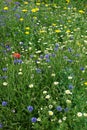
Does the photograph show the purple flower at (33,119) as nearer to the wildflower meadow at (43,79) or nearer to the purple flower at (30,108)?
the wildflower meadow at (43,79)

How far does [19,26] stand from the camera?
219 inches

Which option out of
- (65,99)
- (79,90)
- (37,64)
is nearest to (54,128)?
(65,99)

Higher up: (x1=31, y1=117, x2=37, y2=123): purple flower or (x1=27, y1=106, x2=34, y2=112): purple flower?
(x1=27, y1=106, x2=34, y2=112): purple flower

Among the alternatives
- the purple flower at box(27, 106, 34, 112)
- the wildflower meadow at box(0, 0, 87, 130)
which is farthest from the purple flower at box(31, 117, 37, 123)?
the purple flower at box(27, 106, 34, 112)

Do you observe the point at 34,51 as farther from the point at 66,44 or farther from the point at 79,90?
the point at 79,90

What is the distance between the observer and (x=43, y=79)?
12.9 feet

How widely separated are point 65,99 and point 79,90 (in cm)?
36

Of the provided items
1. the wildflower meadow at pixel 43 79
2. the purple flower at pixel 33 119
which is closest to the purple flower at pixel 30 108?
the wildflower meadow at pixel 43 79

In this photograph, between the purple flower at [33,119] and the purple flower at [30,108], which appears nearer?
the purple flower at [33,119]

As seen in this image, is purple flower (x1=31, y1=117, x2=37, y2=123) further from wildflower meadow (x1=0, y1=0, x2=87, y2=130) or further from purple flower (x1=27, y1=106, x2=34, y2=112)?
purple flower (x1=27, y1=106, x2=34, y2=112)

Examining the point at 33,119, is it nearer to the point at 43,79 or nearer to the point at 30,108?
the point at 30,108

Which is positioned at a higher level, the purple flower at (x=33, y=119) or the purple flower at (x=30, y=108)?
the purple flower at (x=30, y=108)

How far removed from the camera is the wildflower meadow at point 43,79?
336 cm

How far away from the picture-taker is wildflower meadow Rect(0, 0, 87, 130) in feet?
11.0
